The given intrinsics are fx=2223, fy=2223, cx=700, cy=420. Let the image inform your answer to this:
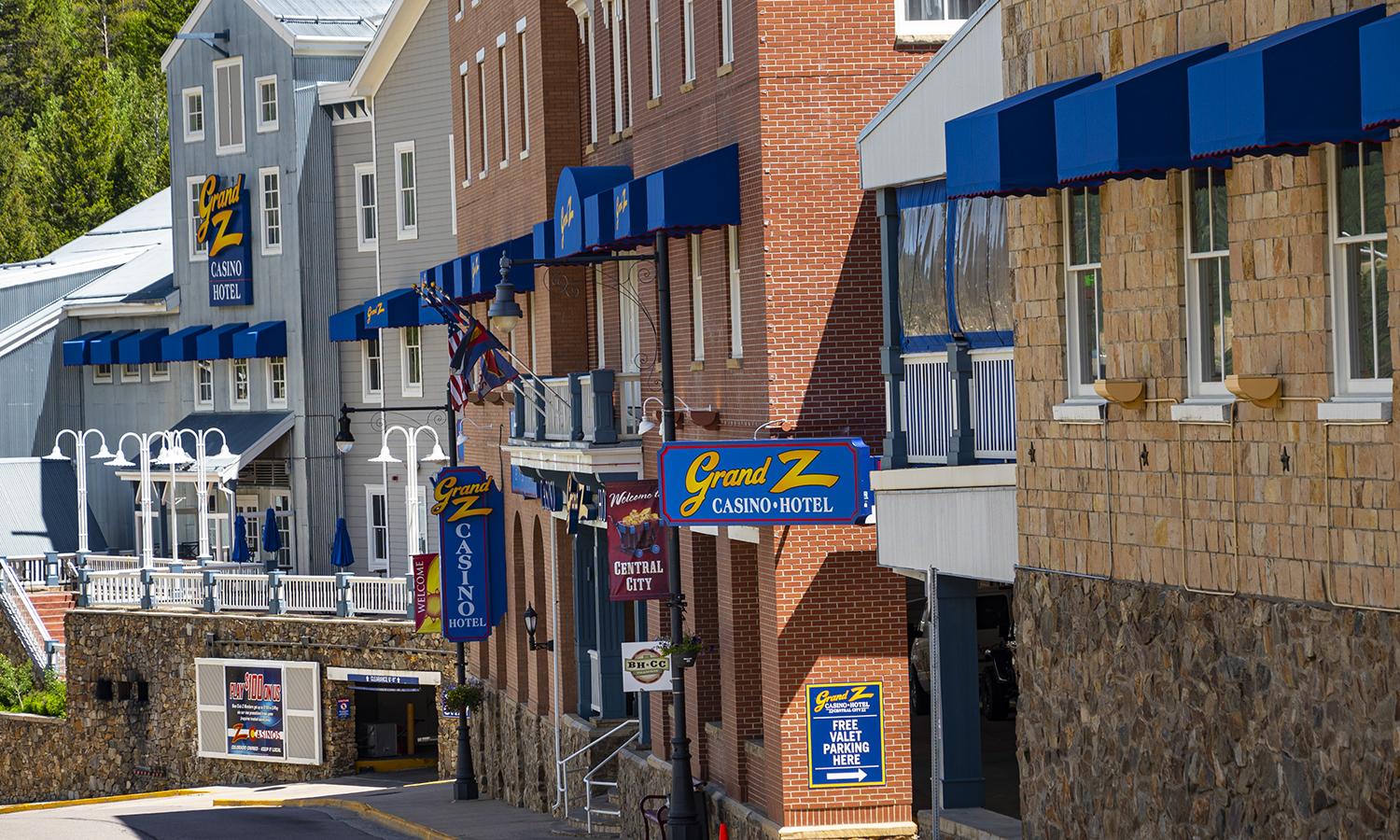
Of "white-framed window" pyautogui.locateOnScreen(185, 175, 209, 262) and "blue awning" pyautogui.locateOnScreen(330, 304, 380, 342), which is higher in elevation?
"white-framed window" pyautogui.locateOnScreen(185, 175, 209, 262)

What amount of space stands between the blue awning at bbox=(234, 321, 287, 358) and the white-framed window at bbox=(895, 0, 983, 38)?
32.7m

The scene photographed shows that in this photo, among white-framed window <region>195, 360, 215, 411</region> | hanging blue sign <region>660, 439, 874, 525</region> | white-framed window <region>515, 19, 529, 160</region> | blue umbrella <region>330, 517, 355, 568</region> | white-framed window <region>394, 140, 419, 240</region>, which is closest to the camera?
hanging blue sign <region>660, 439, 874, 525</region>

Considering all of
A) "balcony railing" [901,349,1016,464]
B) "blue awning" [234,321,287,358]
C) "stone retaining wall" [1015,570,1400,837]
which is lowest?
"stone retaining wall" [1015,570,1400,837]

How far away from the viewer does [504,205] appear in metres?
36.9

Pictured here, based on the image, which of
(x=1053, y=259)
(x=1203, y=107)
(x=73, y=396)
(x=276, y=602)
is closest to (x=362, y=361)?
(x=276, y=602)

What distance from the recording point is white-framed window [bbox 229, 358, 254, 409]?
2169 inches

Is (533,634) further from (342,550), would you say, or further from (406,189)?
(406,189)

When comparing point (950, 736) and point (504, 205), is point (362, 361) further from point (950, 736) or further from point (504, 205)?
point (950, 736)

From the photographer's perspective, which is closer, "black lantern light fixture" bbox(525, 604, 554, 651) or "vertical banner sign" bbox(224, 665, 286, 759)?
"black lantern light fixture" bbox(525, 604, 554, 651)

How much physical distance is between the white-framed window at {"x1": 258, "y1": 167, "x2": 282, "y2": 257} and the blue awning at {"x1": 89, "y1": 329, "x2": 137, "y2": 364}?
619 cm

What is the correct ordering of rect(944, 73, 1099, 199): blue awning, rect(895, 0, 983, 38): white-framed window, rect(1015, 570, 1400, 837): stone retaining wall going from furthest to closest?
rect(895, 0, 983, 38): white-framed window < rect(944, 73, 1099, 199): blue awning < rect(1015, 570, 1400, 837): stone retaining wall

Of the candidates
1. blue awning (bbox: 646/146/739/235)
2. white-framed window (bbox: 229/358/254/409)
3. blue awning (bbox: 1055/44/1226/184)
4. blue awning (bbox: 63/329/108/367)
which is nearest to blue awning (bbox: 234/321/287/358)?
white-framed window (bbox: 229/358/254/409)

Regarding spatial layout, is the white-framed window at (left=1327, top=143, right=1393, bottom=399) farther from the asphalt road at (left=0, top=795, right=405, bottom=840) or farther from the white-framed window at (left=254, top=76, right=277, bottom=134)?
the white-framed window at (left=254, top=76, right=277, bottom=134)

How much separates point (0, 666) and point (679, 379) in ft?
98.6
